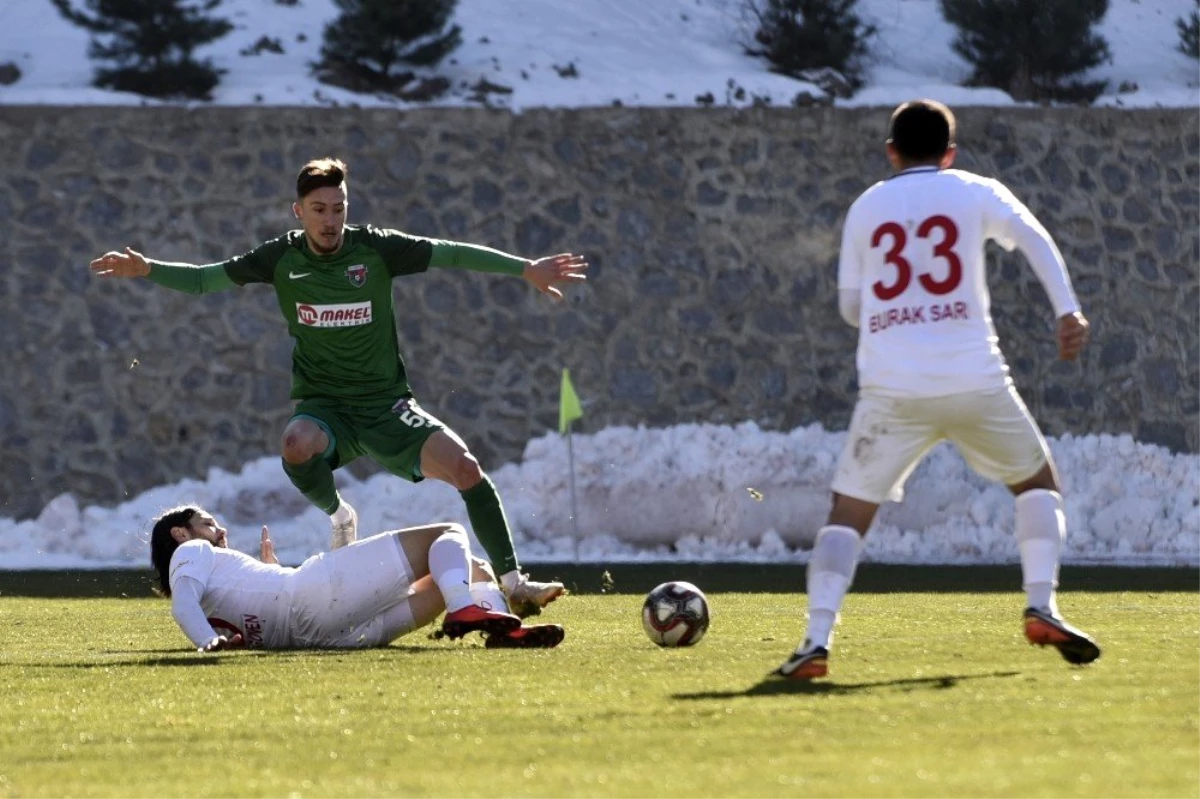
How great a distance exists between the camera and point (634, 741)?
5.08m

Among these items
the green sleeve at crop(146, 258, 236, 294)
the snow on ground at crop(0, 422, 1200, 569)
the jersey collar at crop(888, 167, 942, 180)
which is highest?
the jersey collar at crop(888, 167, 942, 180)

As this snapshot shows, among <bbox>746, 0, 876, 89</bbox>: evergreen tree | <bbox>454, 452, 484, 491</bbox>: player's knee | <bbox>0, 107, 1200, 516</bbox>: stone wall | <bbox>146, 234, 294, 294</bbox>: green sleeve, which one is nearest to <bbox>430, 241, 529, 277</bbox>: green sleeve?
<bbox>146, 234, 294, 294</bbox>: green sleeve

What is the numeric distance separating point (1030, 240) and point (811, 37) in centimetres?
1502

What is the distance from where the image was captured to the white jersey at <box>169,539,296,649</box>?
8391 millimetres

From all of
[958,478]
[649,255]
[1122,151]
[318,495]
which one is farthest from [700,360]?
[318,495]

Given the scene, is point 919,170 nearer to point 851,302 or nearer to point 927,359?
point 851,302

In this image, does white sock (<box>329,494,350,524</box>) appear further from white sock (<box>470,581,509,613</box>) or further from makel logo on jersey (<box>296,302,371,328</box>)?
white sock (<box>470,581,509,613</box>)

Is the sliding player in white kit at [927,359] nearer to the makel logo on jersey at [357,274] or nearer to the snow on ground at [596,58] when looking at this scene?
the makel logo on jersey at [357,274]

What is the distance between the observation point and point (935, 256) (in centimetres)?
653

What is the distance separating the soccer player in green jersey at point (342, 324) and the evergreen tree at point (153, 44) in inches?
411

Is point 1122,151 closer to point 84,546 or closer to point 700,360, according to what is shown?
point 700,360

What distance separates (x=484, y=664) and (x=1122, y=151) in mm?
14242

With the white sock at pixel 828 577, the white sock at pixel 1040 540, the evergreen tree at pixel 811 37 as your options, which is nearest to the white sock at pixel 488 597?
the white sock at pixel 828 577

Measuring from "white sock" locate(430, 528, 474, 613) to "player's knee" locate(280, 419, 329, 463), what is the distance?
108 cm
